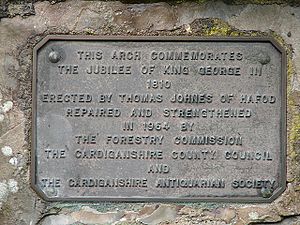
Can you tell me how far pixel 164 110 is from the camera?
3.14 metres

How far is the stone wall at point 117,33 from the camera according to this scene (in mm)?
3107

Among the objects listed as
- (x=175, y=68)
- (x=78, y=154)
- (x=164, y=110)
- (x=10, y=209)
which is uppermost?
(x=175, y=68)

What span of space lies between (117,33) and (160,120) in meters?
0.46

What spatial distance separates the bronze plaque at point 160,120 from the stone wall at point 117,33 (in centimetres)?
4

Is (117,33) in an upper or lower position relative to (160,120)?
upper

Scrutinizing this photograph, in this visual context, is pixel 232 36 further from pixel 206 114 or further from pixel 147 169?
pixel 147 169

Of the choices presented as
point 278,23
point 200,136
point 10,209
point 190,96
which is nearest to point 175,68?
point 190,96

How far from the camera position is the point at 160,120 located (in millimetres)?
3141

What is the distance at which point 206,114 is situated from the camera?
3.14 meters

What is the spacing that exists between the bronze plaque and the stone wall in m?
0.04

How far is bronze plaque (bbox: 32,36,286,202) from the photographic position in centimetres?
312

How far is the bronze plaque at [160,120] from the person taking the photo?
312cm

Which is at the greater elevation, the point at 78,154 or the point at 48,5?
the point at 48,5

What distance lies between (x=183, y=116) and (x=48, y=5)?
2.72ft
